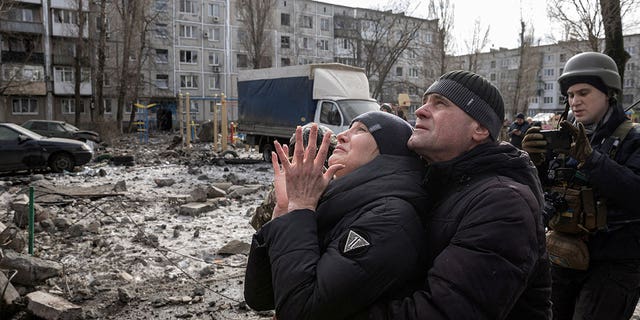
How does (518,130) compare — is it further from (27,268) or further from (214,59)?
(214,59)

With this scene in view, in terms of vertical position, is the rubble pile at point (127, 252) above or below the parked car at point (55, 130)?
below

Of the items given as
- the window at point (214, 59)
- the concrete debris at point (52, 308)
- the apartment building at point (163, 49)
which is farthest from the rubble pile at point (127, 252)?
the window at point (214, 59)

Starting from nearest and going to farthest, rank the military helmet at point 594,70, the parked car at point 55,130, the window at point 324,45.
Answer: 1. the military helmet at point 594,70
2. the parked car at point 55,130
3. the window at point 324,45

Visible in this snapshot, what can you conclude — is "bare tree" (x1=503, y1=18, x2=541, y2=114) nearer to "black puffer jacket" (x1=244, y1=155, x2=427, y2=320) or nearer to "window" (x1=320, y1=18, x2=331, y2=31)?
"window" (x1=320, y1=18, x2=331, y2=31)

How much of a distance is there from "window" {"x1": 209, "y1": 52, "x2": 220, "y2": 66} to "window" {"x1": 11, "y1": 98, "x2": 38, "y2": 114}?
1885cm

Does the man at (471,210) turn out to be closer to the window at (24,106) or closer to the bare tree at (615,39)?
the bare tree at (615,39)

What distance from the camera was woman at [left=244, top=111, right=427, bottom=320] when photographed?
4.57 feet

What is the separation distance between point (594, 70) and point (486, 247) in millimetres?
1851

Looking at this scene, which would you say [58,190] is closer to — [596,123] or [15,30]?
[596,123]

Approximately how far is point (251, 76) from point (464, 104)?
717 inches

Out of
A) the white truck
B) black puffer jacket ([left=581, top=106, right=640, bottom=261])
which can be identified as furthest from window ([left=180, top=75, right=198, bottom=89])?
black puffer jacket ([left=581, top=106, right=640, bottom=261])

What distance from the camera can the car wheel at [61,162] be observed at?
13656 mm

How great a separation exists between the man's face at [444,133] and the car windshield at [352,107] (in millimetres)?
12463

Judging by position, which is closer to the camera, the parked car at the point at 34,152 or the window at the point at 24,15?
the parked car at the point at 34,152
